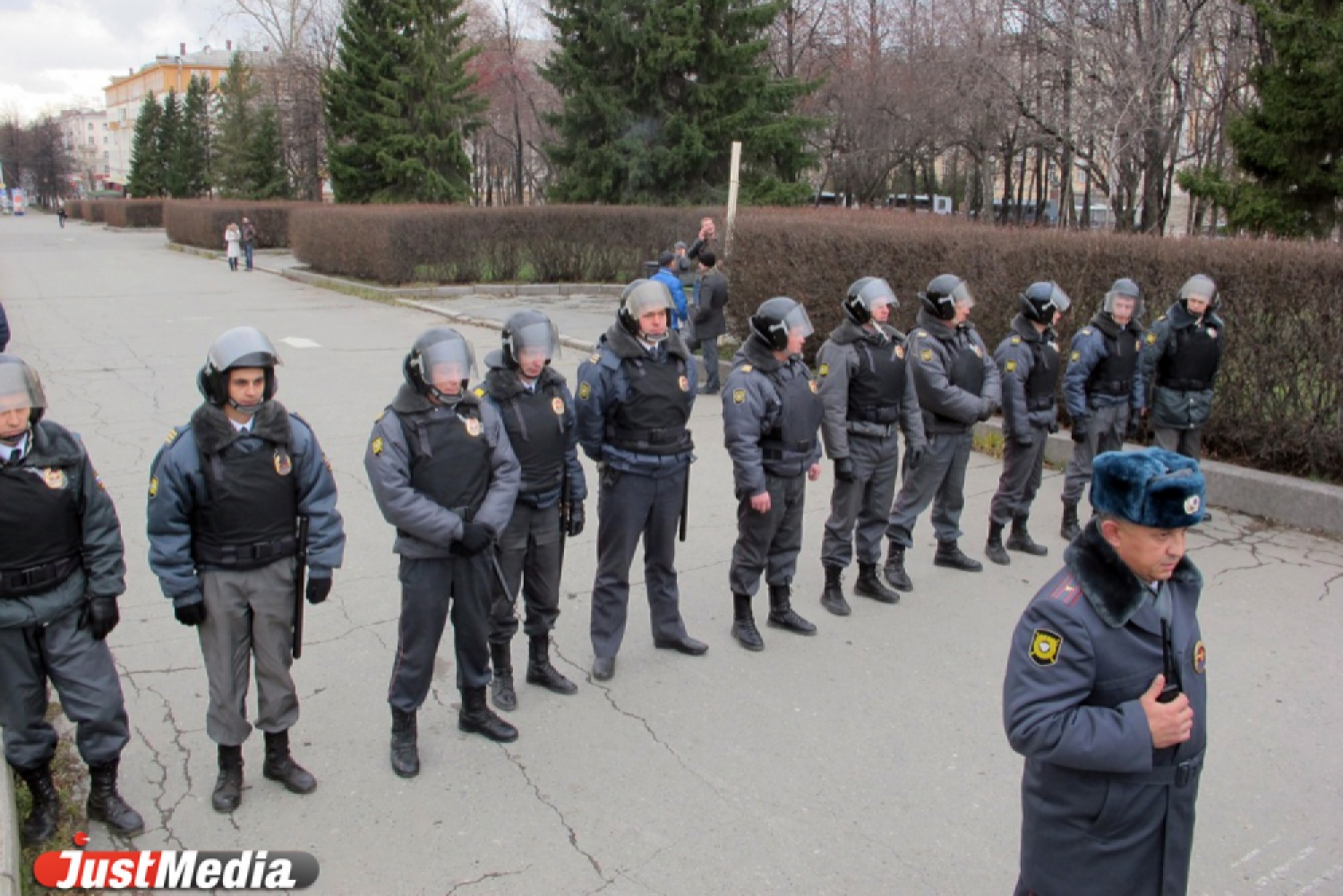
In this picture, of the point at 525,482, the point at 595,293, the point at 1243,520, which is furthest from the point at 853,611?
the point at 595,293

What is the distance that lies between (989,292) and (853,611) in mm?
5191

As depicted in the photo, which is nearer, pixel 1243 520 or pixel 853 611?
pixel 853 611

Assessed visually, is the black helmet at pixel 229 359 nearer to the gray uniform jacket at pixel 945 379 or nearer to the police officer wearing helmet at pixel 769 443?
the police officer wearing helmet at pixel 769 443

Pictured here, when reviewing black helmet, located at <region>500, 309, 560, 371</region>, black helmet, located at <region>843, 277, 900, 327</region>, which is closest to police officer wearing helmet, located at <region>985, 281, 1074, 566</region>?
black helmet, located at <region>843, 277, 900, 327</region>

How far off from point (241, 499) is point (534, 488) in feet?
4.39

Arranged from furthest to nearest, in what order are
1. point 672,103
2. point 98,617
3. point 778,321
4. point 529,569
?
point 672,103, point 778,321, point 529,569, point 98,617

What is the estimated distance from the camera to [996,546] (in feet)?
23.6

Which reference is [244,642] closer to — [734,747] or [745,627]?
[734,747]

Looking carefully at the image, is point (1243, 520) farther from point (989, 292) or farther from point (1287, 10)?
point (1287, 10)

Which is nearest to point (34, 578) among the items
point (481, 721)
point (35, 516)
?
point (35, 516)

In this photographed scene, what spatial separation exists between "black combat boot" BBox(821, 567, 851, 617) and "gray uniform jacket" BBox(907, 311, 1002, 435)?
3.82 ft

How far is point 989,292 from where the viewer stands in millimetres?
10359

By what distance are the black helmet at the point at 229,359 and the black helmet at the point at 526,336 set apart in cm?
112

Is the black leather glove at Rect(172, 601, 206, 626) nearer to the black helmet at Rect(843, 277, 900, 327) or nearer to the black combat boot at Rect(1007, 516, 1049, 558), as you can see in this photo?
the black helmet at Rect(843, 277, 900, 327)
